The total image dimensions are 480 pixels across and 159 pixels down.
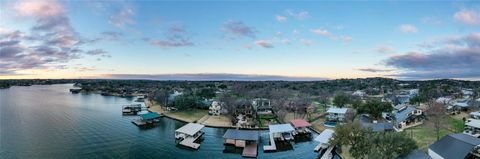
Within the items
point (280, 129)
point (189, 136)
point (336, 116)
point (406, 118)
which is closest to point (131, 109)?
point (189, 136)

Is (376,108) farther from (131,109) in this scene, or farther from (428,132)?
(131,109)

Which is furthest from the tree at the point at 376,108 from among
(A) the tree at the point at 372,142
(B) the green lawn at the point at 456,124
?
(A) the tree at the point at 372,142

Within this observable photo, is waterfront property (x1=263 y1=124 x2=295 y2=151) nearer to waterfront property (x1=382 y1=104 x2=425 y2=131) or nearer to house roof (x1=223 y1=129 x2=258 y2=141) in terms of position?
house roof (x1=223 y1=129 x2=258 y2=141)

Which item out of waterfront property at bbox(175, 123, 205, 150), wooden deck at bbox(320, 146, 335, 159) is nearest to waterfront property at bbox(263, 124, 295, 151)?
wooden deck at bbox(320, 146, 335, 159)

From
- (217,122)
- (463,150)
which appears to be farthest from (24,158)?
(463,150)

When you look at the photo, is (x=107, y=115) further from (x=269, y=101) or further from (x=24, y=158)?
(x=269, y=101)

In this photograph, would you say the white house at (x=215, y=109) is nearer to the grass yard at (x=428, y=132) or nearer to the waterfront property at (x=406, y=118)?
the waterfront property at (x=406, y=118)
